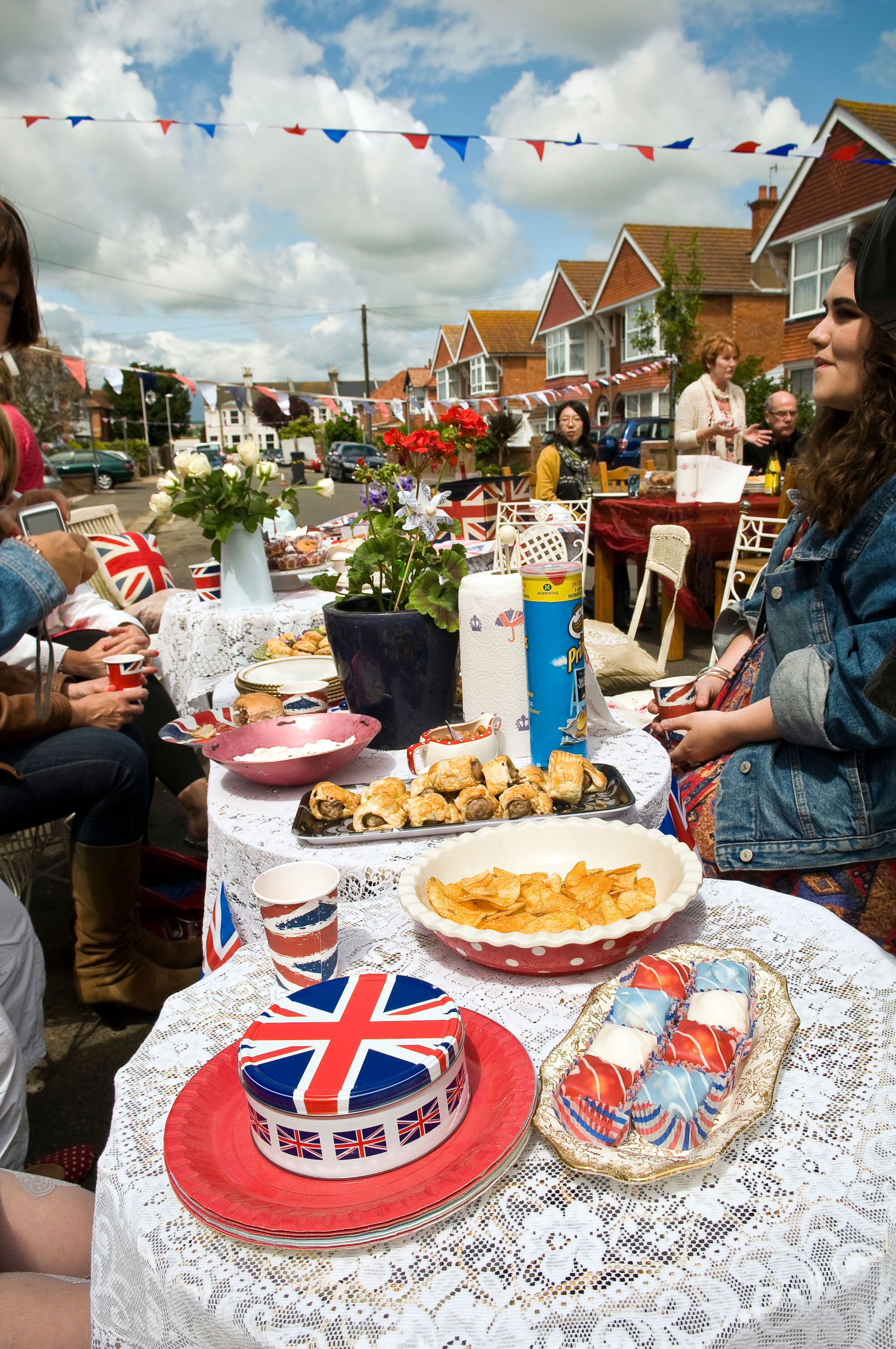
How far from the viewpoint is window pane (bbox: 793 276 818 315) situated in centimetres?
2175

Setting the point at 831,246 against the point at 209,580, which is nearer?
the point at 209,580

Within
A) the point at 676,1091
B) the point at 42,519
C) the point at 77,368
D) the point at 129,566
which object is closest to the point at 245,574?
the point at 42,519

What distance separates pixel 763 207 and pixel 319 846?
3367cm

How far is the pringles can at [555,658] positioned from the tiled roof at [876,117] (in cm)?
2074

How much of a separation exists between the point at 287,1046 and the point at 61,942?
270cm

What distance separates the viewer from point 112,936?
2447 mm

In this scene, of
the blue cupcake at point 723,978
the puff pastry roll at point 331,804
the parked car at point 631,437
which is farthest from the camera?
the parked car at point 631,437

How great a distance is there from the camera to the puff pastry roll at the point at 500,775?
1447mm

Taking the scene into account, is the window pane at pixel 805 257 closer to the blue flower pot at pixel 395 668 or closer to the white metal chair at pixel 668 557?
the white metal chair at pixel 668 557

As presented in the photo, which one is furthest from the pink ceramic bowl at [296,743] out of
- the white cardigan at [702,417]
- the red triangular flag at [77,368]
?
the red triangular flag at [77,368]

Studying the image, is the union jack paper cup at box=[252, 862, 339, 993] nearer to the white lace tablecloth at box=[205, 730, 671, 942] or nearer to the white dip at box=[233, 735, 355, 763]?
the white lace tablecloth at box=[205, 730, 671, 942]

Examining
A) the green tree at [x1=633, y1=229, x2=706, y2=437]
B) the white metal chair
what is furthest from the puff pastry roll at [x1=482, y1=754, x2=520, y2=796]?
the green tree at [x1=633, y1=229, x2=706, y2=437]

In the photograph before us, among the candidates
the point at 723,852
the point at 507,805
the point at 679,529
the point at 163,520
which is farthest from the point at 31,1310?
the point at 679,529

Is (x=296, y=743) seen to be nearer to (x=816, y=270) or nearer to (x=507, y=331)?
(x=816, y=270)
